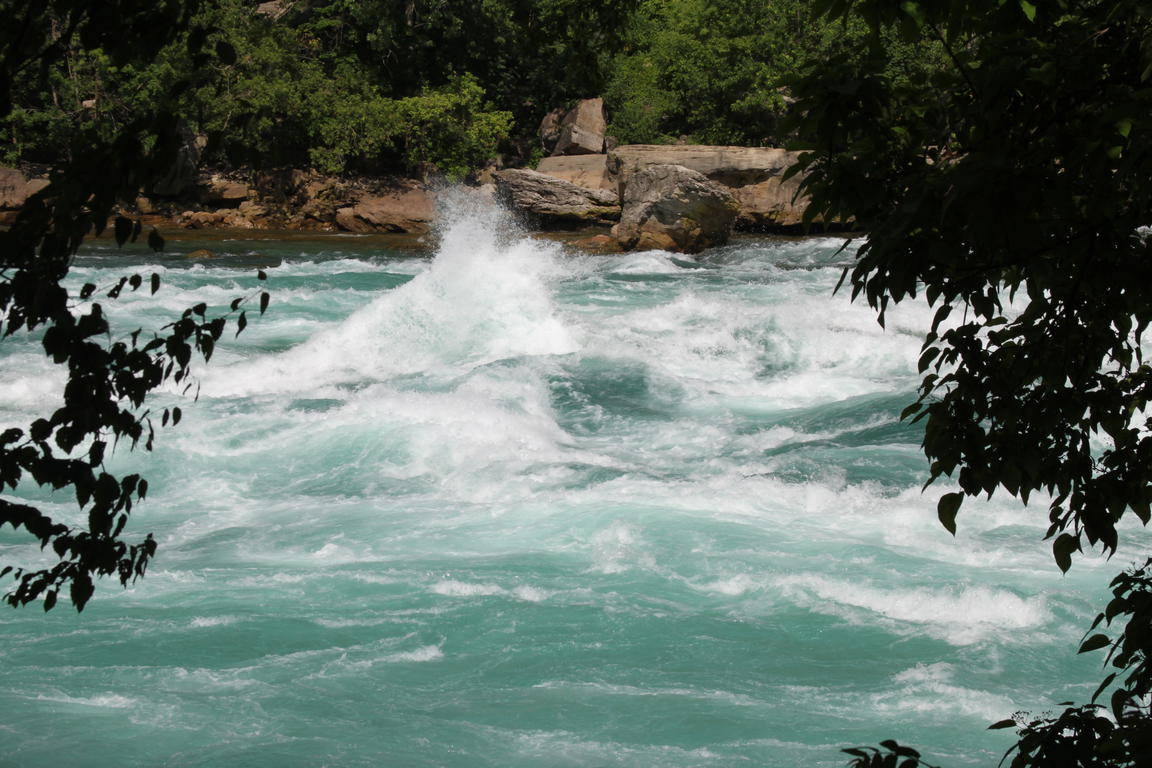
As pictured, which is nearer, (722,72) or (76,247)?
(76,247)

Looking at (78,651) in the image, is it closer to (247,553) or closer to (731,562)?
(247,553)

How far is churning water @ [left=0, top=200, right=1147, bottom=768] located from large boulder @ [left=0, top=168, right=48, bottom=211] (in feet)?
38.1

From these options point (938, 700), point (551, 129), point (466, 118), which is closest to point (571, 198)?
point (466, 118)

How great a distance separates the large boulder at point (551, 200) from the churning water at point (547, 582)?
405 inches

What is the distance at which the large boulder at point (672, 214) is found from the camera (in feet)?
65.9

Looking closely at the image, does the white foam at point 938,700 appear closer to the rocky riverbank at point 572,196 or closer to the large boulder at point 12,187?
the rocky riverbank at point 572,196

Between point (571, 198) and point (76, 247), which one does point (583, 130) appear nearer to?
point (571, 198)

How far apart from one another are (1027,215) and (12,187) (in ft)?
76.8

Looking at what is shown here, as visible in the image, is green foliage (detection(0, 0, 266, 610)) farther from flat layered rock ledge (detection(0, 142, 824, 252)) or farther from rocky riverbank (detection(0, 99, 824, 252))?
flat layered rock ledge (detection(0, 142, 824, 252))

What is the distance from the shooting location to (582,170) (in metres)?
24.9

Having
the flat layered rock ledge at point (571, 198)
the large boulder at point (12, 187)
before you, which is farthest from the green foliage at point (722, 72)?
the large boulder at point (12, 187)

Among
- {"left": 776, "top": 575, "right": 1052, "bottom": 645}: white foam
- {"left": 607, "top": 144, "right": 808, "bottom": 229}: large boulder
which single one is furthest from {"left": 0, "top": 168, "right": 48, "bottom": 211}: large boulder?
{"left": 776, "top": 575, "right": 1052, "bottom": 645}: white foam

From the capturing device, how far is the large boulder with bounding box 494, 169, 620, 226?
22.0 m

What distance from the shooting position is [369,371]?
1182cm
